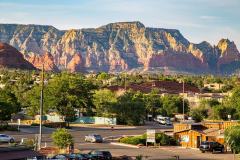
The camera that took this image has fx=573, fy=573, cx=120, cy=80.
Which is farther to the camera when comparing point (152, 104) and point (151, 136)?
point (152, 104)

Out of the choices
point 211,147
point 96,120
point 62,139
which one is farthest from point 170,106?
point 62,139

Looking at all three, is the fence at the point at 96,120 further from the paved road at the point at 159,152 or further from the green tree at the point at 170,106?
the paved road at the point at 159,152

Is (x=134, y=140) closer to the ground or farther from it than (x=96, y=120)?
closer to the ground

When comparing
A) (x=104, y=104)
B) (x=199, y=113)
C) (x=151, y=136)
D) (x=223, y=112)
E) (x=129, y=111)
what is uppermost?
(x=104, y=104)

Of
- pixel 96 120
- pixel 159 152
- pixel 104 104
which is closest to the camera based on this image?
pixel 159 152

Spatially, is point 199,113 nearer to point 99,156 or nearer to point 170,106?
point 170,106

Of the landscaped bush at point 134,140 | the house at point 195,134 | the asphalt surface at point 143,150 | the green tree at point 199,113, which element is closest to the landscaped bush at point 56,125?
the asphalt surface at point 143,150

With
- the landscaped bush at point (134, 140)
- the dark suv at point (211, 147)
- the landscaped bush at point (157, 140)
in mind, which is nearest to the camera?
the dark suv at point (211, 147)

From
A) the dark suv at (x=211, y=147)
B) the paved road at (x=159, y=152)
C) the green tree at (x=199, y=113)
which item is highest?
the green tree at (x=199, y=113)

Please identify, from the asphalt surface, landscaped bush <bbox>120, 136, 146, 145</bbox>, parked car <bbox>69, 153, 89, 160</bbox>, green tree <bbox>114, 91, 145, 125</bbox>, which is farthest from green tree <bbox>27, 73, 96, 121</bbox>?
parked car <bbox>69, 153, 89, 160</bbox>

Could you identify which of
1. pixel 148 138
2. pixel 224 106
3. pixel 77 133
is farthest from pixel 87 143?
pixel 224 106

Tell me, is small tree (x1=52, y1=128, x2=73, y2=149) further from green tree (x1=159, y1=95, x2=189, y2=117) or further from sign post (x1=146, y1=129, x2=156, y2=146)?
green tree (x1=159, y1=95, x2=189, y2=117)

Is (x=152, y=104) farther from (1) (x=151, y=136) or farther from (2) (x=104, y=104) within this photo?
(1) (x=151, y=136)

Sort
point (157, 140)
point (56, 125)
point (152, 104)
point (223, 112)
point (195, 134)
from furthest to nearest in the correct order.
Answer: point (152, 104) → point (223, 112) → point (56, 125) → point (157, 140) → point (195, 134)
